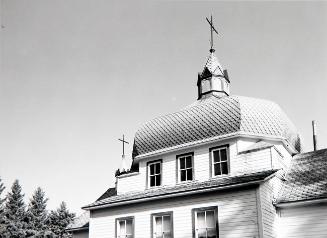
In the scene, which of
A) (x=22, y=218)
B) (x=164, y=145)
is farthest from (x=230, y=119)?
(x=22, y=218)

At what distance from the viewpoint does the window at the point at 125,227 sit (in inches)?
850

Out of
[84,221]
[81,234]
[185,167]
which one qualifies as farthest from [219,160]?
[84,221]

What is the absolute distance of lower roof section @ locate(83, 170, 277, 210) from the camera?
18397 millimetres

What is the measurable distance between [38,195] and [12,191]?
4.40 metres

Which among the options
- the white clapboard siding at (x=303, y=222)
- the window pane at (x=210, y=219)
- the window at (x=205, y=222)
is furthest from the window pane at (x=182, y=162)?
the white clapboard siding at (x=303, y=222)

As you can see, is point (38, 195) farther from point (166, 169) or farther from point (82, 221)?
point (166, 169)

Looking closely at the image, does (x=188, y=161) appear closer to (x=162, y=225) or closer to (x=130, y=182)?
(x=162, y=225)

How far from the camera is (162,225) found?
20531mm

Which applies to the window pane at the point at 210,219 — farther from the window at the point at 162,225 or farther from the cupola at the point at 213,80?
the cupola at the point at 213,80

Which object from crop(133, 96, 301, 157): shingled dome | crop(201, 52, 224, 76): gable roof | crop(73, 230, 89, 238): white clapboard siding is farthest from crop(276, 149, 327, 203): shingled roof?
crop(73, 230, 89, 238): white clapboard siding

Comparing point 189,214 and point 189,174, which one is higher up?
point 189,174

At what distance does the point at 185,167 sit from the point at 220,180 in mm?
2701

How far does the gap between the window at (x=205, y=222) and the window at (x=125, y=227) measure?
3864 millimetres

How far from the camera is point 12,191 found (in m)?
67.3
